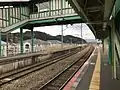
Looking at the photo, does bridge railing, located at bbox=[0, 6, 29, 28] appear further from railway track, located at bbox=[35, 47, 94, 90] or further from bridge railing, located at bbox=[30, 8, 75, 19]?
railway track, located at bbox=[35, 47, 94, 90]

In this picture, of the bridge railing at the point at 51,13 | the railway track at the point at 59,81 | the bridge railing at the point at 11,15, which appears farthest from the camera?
the bridge railing at the point at 51,13

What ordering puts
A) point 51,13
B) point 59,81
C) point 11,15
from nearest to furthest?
point 59,81, point 11,15, point 51,13

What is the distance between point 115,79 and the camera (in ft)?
49.1

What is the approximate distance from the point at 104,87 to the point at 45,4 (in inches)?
1411

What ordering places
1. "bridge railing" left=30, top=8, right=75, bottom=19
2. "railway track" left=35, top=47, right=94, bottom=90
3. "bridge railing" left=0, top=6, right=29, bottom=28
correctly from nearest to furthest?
"railway track" left=35, top=47, right=94, bottom=90
"bridge railing" left=0, top=6, right=29, bottom=28
"bridge railing" left=30, top=8, right=75, bottom=19

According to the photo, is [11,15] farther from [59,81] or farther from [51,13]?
[59,81]

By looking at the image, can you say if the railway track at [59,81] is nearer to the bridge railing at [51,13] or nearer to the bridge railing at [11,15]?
Result: the bridge railing at [51,13]

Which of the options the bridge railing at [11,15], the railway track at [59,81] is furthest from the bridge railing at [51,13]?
the railway track at [59,81]

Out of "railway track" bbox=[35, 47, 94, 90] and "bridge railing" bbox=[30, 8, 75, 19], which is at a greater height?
"bridge railing" bbox=[30, 8, 75, 19]

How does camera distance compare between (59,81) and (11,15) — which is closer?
(59,81)

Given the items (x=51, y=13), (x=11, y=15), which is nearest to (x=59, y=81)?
(x=11, y=15)

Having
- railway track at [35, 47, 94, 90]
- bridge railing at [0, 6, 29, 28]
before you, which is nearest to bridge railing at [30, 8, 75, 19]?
bridge railing at [0, 6, 29, 28]

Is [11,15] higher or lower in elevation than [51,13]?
lower

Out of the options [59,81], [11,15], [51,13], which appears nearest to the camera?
[59,81]
